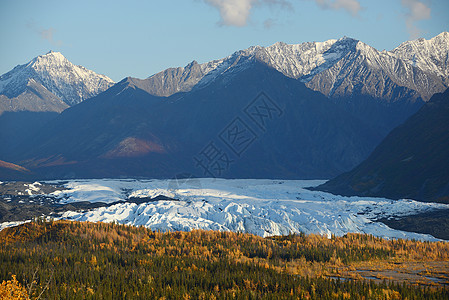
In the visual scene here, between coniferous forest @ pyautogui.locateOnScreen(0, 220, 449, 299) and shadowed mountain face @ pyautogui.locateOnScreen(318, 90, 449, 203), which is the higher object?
shadowed mountain face @ pyautogui.locateOnScreen(318, 90, 449, 203)

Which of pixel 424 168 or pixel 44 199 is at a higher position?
pixel 424 168

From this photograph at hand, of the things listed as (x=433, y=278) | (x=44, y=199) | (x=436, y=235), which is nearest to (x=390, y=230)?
(x=436, y=235)

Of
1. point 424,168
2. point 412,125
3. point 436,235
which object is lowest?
point 436,235

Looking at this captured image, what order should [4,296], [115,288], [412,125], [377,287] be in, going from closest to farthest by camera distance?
[4,296] → [377,287] → [115,288] → [412,125]

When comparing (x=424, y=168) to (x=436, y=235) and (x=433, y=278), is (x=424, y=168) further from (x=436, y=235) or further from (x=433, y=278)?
(x=433, y=278)

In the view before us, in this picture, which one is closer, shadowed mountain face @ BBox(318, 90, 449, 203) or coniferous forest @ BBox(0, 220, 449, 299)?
coniferous forest @ BBox(0, 220, 449, 299)

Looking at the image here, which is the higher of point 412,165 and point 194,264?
point 412,165
